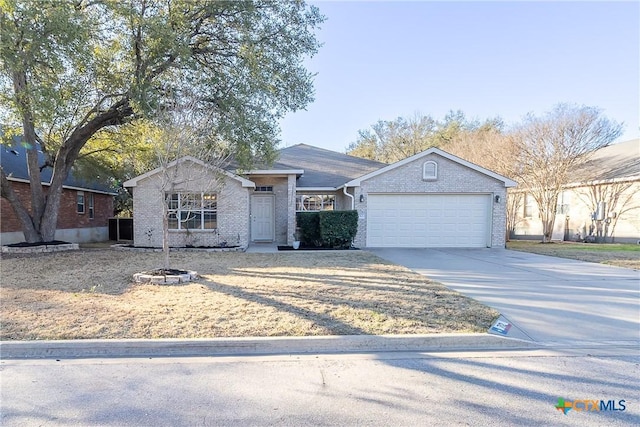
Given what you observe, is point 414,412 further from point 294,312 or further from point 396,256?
point 396,256

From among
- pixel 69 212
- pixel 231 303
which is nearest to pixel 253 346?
pixel 231 303

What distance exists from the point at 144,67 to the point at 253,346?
9614 mm

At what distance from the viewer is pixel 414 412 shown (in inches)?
105

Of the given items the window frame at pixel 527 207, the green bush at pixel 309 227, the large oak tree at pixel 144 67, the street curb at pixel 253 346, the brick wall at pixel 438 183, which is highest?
the large oak tree at pixel 144 67

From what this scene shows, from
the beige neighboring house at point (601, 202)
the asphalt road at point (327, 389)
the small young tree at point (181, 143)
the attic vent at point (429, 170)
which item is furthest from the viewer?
the beige neighboring house at point (601, 202)

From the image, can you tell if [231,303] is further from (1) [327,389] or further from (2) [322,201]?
(2) [322,201]

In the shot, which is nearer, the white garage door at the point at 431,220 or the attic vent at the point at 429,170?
the attic vent at the point at 429,170

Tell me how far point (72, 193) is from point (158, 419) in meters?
18.6

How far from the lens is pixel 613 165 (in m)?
17.9

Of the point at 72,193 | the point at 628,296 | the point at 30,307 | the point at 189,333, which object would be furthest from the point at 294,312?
the point at 72,193

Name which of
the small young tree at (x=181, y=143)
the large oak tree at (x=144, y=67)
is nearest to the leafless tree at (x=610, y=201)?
the large oak tree at (x=144, y=67)

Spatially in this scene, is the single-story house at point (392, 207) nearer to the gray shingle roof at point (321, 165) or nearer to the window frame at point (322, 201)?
the window frame at point (322, 201)

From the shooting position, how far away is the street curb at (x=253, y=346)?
3785 millimetres

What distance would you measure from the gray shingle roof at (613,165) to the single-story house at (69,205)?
26.6 metres
